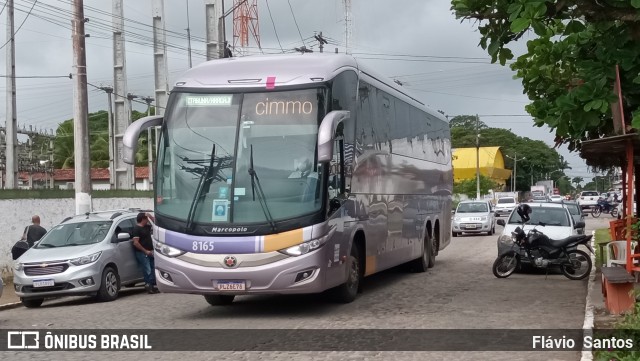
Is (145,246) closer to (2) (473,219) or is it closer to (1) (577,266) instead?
(1) (577,266)

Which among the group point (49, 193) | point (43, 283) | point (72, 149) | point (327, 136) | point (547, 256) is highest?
point (72, 149)

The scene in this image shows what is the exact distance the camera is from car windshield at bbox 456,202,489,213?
118 ft

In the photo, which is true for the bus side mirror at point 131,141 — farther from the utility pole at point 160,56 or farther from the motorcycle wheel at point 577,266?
the utility pole at point 160,56

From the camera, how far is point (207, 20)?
27250 millimetres

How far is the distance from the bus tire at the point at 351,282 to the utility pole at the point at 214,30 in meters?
13.6

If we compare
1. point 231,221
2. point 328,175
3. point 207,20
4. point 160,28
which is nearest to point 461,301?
point 328,175

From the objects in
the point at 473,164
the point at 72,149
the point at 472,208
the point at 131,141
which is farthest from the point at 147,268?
the point at 473,164

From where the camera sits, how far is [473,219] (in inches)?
1393

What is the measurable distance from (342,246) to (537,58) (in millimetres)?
5024

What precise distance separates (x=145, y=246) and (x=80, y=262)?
1759 millimetres

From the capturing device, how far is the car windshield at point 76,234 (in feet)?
52.5

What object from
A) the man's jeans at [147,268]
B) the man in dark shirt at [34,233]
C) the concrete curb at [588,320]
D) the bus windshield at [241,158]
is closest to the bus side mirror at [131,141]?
the bus windshield at [241,158]

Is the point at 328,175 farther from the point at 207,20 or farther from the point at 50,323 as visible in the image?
the point at 207,20

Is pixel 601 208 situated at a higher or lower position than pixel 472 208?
lower
